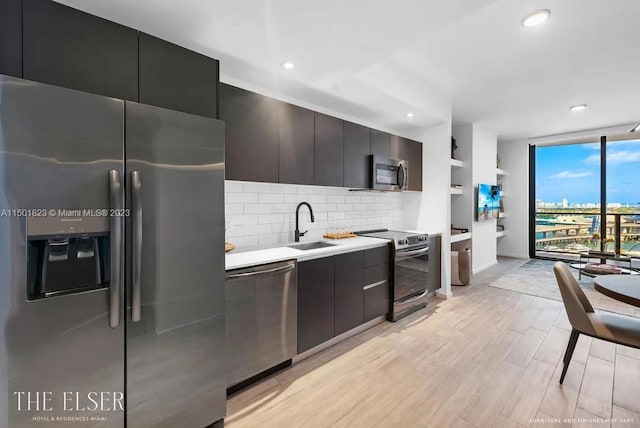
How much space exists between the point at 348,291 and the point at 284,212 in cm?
102

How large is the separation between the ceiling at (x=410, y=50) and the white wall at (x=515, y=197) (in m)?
2.31

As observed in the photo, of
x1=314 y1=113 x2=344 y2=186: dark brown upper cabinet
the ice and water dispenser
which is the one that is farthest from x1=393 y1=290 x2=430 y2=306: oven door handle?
the ice and water dispenser

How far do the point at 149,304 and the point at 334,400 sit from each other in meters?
1.35

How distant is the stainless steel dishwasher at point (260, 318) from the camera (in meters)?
1.92

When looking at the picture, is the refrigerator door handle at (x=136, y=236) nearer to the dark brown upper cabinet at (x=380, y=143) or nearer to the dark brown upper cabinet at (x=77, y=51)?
the dark brown upper cabinet at (x=77, y=51)

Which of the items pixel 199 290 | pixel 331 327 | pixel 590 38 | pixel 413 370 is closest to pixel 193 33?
pixel 199 290

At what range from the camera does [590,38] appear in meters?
2.44

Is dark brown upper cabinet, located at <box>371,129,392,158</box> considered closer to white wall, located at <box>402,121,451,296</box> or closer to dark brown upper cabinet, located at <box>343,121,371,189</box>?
dark brown upper cabinet, located at <box>343,121,371,189</box>

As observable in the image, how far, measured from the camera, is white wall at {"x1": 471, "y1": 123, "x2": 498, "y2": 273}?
528 centimetres

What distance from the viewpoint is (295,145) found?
2641 mm

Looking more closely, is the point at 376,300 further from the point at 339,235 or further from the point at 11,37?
the point at 11,37

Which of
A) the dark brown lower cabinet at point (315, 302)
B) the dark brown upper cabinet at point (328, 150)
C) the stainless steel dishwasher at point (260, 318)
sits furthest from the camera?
the dark brown upper cabinet at point (328, 150)

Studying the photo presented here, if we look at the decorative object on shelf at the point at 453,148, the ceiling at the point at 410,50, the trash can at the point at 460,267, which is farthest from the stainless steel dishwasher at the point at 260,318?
the decorative object on shelf at the point at 453,148

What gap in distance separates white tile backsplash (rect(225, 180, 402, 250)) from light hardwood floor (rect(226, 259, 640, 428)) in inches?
46.6
